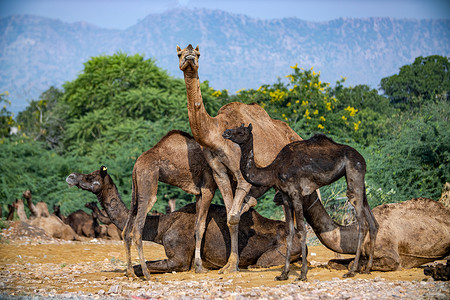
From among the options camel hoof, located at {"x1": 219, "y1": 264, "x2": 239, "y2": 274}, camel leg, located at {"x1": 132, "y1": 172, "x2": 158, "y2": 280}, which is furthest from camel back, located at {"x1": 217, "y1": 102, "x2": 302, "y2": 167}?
camel hoof, located at {"x1": 219, "y1": 264, "x2": 239, "y2": 274}

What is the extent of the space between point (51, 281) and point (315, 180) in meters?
4.45

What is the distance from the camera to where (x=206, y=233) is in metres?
10.6

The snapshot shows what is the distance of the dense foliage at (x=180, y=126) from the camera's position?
53.1 ft

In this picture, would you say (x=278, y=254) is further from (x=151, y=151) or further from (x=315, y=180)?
(x=151, y=151)

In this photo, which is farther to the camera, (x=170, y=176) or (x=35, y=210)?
(x=35, y=210)

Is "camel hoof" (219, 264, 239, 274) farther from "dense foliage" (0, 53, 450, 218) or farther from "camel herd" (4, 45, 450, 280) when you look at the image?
"dense foliage" (0, 53, 450, 218)

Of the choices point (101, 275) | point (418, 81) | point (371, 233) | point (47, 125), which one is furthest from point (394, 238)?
point (47, 125)

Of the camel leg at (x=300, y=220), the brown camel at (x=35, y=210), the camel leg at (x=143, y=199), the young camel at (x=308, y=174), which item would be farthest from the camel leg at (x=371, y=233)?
the brown camel at (x=35, y=210)

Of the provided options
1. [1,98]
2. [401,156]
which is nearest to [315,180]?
[401,156]

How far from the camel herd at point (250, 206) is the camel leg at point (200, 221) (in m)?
0.02

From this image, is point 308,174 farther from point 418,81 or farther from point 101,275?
point 418,81

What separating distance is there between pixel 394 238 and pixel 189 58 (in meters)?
4.30

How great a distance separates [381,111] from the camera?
35438mm

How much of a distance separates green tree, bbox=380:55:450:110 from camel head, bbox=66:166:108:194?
1071 inches
